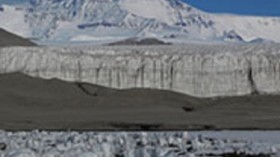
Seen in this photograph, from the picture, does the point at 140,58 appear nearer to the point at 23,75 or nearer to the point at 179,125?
the point at 23,75

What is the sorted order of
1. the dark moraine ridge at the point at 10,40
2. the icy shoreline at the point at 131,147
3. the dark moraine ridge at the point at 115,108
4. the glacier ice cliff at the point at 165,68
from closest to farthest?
the icy shoreline at the point at 131,147 → the dark moraine ridge at the point at 115,108 → the glacier ice cliff at the point at 165,68 → the dark moraine ridge at the point at 10,40

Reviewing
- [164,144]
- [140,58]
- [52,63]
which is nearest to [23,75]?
[52,63]

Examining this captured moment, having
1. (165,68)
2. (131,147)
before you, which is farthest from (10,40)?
(131,147)

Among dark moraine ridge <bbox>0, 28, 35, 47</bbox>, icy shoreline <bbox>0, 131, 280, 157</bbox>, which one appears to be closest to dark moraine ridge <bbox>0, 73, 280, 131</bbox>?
icy shoreline <bbox>0, 131, 280, 157</bbox>

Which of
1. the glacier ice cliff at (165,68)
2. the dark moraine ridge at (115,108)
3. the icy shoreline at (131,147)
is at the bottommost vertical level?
the dark moraine ridge at (115,108)

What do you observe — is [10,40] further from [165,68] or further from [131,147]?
[131,147]

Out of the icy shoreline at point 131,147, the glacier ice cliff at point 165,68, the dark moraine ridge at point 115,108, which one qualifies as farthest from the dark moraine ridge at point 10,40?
the icy shoreline at point 131,147

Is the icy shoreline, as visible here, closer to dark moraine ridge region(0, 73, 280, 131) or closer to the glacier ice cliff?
dark moraine ridge region(0, 73, 280, 131)

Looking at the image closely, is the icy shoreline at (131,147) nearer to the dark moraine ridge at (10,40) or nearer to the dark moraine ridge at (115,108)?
the dark moraine ridge at (115,108)
